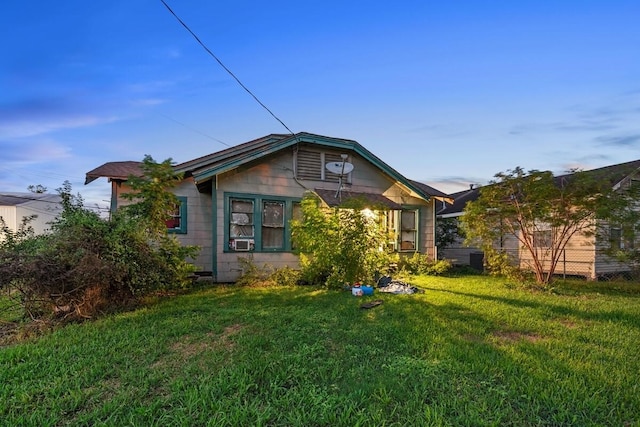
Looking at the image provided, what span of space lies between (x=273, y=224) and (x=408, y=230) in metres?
5.16

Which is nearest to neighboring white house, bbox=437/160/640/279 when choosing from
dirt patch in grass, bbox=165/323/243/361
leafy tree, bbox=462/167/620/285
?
leafy tree, bbox=462/167/620/285

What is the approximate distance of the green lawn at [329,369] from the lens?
8.90ft

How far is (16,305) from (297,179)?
23.3ft

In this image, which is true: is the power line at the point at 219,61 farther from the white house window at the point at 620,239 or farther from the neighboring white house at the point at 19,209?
the neighboring white house at the point at 19,209

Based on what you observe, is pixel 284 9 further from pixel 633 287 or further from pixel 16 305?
pixel 633 287

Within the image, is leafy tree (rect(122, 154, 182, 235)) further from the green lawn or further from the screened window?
the screened window

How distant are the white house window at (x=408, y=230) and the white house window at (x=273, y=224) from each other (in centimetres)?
457

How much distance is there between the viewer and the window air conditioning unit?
386 inches

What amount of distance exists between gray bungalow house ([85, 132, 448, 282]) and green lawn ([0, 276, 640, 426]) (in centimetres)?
383

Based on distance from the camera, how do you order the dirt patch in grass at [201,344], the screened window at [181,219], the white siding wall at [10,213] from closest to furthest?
the dirt patch in grass at [201,344], the screened window at [181,219], the white siding wall at [10,213]

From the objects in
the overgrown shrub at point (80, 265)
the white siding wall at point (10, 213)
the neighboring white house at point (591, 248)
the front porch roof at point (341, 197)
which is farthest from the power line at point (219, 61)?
the white siding wall at point (10, 213)

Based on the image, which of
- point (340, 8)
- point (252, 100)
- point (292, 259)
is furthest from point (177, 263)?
point (340, 8)

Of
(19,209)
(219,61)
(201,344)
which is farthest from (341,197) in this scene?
(19,209)

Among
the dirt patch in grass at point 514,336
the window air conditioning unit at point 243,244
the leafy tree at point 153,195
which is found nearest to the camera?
the dirt patch in grass at point 514,336
